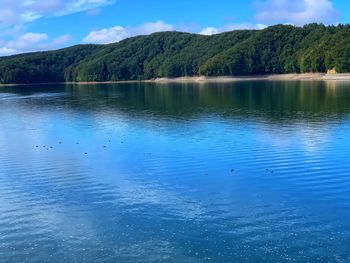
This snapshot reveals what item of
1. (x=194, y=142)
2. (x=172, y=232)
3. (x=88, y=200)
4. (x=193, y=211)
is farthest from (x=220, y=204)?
(x=194, y=142)

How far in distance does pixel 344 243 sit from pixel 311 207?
3.99 metres

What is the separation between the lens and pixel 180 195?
21.8 meters

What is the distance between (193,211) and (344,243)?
661 cm

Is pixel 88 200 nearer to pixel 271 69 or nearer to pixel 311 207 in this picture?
pixel 311 207

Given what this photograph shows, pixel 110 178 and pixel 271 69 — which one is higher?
→ pixel 271 69

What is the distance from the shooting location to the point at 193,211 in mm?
19297

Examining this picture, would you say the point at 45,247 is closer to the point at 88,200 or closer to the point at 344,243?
the point at 88,200

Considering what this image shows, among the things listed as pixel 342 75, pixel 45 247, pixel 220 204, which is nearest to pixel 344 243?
pixel 220 204

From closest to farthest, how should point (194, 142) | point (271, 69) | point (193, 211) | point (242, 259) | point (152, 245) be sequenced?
point (242, 259)
point (152, 245)
point (193, 211)
point (194, 142)
point (271, 69)

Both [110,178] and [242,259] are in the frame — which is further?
[110,178]

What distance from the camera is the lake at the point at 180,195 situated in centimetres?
1566

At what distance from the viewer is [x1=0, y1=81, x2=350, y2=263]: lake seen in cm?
1566

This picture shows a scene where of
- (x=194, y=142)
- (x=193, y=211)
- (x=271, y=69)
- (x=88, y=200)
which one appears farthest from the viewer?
(x=271, y=69)

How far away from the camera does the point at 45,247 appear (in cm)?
1614
